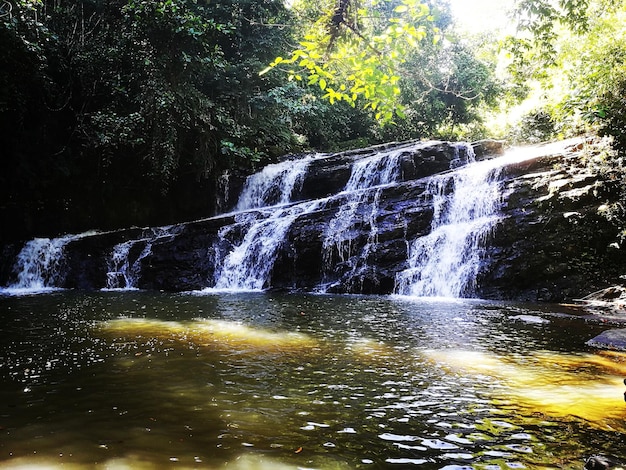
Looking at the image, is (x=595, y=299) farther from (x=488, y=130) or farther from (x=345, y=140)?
(x=488, y=130)

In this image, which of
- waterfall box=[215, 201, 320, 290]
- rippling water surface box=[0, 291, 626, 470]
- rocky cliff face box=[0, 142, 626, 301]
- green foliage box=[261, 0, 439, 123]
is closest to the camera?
rippling water surface box=[0, 291, 626, 470]

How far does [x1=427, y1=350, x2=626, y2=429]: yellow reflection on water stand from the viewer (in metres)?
3.05

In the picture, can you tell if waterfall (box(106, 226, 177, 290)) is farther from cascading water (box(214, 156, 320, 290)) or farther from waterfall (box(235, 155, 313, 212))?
waterfall (box(235, 155, 313, 212))

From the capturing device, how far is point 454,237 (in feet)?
35.4

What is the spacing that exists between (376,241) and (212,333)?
6.45m

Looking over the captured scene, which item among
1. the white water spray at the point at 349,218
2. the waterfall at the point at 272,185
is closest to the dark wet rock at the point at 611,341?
the white water spray at the point at 349,218

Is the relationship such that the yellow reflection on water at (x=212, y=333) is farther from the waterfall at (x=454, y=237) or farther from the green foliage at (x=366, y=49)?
the waterfall at (x=454, y=237)

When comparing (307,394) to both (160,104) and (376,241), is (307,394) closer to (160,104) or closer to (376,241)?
(376,241)

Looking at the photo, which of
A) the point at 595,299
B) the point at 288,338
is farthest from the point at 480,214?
the point at 288,338

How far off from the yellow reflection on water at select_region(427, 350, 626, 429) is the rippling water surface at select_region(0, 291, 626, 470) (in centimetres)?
2

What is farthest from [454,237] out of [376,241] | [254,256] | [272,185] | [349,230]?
[272,185]

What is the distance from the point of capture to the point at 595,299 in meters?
8.78

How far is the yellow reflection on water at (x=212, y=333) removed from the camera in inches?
200

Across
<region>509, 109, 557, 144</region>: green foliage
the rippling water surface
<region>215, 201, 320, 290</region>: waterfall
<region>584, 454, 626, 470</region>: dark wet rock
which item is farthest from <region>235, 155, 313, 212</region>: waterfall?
<region>584, 454, 626, 470</region>: dark wet rock
